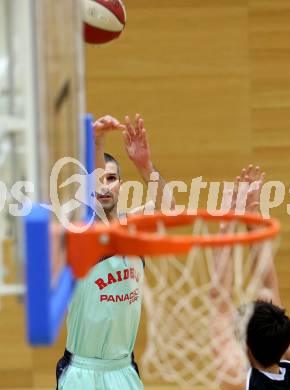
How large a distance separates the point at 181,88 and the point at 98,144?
5.88ft

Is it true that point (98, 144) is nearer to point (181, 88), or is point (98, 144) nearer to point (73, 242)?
point (73, 242)

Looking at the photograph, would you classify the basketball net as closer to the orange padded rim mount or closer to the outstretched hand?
the orange padded rim mount

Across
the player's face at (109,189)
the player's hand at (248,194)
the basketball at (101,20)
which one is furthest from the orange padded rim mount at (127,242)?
the player's face at (109,189)

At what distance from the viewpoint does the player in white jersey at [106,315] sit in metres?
3.86

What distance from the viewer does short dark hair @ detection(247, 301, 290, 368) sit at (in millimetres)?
3119

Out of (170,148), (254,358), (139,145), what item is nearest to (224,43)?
(170,148)

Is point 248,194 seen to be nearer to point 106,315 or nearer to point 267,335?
point 267,335

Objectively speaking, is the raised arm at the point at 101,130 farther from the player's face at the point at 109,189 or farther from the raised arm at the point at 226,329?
the raised arm at the point at 226,329

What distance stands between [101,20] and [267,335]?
134 centimetres

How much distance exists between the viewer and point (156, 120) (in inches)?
213

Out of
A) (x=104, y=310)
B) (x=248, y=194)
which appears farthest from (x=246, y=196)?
(x=104, y=310)

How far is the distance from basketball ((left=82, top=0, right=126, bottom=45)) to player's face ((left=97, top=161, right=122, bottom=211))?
0.63 metres

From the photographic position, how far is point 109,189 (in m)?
3.88

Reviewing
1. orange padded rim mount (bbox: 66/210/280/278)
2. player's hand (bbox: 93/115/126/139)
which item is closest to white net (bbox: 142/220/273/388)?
orange padded rim mount (bbox: 66/210/280/278)
